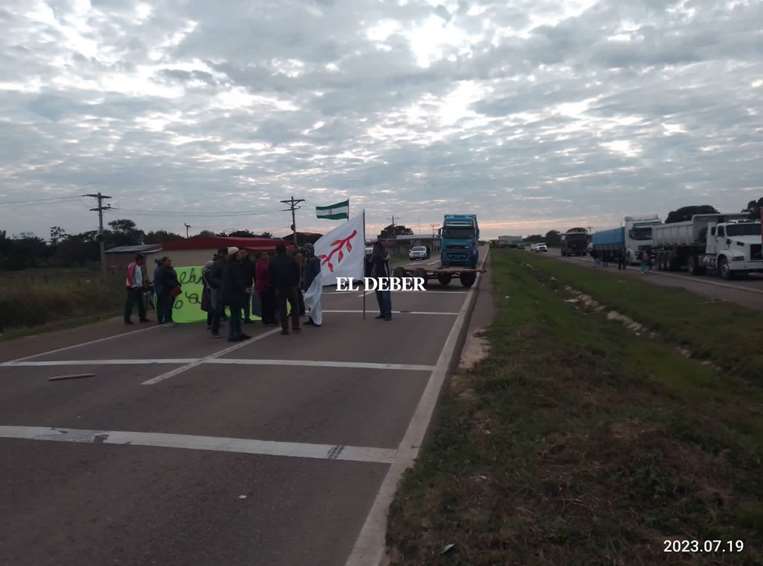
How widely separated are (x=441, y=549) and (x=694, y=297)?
2073cm

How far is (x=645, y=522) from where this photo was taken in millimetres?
4402

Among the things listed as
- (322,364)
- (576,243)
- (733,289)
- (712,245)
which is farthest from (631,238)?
(322,364)

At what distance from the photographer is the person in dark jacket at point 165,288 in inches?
658

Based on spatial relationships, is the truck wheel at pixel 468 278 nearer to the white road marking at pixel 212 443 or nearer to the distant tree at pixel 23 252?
the white road marking at pixel 212 443

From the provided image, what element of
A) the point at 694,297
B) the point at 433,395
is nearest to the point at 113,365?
the point at 433,395

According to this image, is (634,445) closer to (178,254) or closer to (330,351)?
(330,351)

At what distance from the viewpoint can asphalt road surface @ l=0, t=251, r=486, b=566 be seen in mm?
4652

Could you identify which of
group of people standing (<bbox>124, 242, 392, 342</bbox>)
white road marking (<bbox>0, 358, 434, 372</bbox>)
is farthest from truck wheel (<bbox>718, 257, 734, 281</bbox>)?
white road marking (<bbox>0, 358, 434, 372</bbox>)

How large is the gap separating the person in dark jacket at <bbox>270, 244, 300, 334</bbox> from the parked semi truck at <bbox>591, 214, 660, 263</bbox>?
36907mm

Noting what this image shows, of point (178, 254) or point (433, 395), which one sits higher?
point (178, 254)

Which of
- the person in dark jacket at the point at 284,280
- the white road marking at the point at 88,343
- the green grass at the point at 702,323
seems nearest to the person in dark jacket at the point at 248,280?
the person in dark jacket at the point at 284,280

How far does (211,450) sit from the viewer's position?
21.5ft

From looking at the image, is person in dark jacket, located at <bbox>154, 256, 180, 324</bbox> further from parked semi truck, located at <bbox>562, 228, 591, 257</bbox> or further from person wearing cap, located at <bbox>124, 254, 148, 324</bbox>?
parked semi truck, located at <bbox>562, 228, 591, 257</bbox>

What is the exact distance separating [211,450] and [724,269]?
103ft
